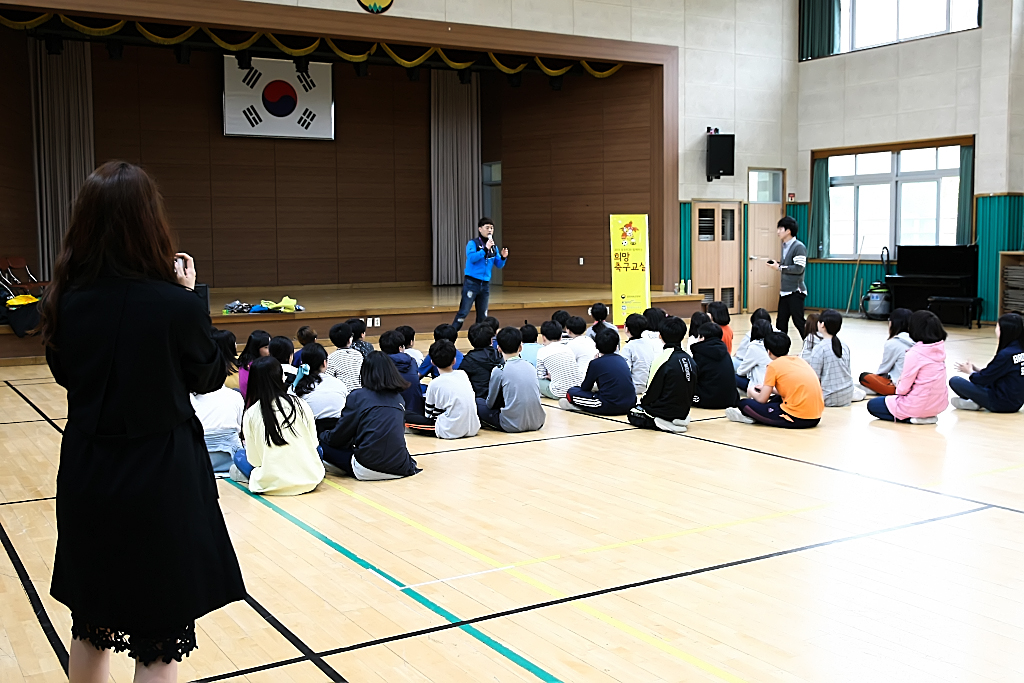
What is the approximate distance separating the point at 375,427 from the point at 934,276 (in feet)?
41.2

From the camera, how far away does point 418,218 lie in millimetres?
19953

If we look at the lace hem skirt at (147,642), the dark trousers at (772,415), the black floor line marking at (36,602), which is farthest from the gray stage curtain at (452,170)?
the lace hem skirt at (147,642)

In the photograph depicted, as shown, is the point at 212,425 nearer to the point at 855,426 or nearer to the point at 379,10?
the point at 855,426

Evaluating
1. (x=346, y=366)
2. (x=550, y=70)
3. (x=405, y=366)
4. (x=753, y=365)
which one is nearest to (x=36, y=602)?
(x=405, y=366)

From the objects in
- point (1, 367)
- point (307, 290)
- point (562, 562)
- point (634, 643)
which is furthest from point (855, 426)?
point (307, 290)

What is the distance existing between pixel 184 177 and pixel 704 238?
369 inches

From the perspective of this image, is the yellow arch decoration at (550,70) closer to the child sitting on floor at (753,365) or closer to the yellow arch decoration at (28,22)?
the yellow arch decoration at (28,22)

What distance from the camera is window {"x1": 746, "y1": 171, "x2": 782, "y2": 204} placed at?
1770 centimetres

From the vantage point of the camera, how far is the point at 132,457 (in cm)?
216

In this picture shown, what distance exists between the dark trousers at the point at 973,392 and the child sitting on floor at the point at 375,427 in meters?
4.93

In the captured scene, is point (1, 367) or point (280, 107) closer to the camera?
point (1, 367)

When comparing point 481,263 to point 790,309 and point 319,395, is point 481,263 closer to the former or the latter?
point 790,309

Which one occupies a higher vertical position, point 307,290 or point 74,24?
point 74,24

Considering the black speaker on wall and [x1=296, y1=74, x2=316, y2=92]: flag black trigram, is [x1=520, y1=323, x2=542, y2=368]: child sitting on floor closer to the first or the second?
the black speaker on wall
